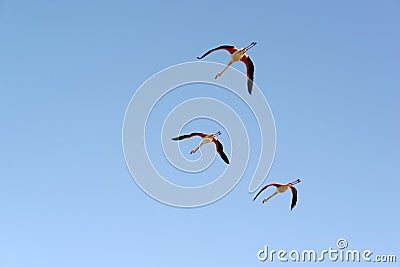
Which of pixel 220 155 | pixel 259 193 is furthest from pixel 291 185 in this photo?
pixel 220 155

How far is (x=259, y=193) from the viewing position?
8.91 metres

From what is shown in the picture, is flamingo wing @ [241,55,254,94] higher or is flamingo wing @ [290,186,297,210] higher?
flamingo wing @ [241,55,254,94]

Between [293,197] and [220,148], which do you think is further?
[220,148]

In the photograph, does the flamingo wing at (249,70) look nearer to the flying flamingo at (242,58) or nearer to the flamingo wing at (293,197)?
the flying flamingo at (242,58)

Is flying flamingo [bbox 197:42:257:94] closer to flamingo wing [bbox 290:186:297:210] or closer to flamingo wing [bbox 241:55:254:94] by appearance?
flamingo wing [bbox 241:55:254:94]

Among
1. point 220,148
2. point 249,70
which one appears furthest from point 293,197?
point 249,70

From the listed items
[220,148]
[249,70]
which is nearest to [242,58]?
[249,70]

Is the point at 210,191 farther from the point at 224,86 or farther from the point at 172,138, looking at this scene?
the point at 224,86

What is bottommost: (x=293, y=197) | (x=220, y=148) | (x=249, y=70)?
(x=293, y=197)

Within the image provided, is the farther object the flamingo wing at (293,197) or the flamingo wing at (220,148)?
the flamingo wing at (220,148)

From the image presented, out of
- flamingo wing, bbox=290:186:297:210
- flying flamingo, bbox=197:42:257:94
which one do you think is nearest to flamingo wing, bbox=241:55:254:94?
Answer: flying flamingo, bbox=197:42:257:94

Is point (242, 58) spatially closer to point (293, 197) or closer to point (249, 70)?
point (249, 70)

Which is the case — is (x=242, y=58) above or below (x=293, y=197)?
above

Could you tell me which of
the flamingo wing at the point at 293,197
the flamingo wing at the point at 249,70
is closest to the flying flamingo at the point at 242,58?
the flamingo wing at the point at 249,70
